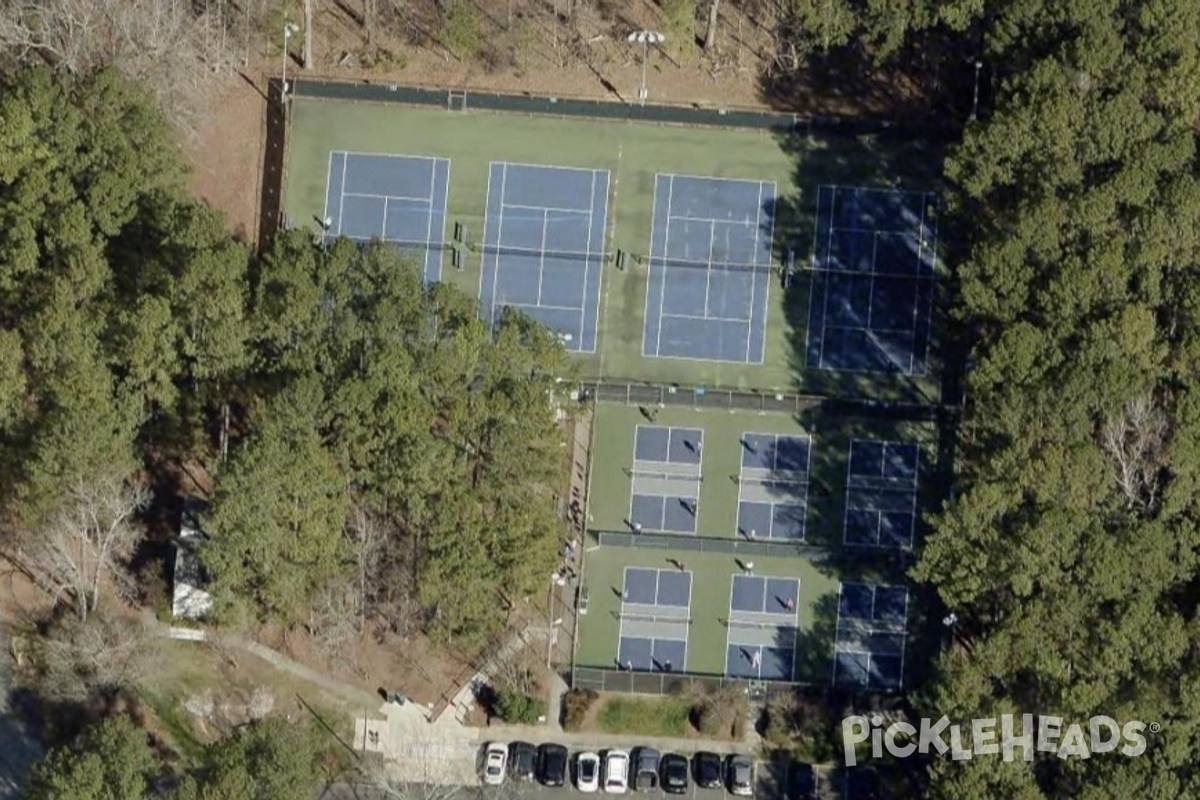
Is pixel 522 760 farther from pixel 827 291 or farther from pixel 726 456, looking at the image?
pixel 827 291

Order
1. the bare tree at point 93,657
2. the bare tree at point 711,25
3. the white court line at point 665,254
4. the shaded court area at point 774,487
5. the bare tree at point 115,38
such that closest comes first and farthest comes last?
the bare tree at point 93,657
the bare tree at point 115,38
the shaded court area at point 774,487
the bare tree at point 711,25
the white court line at point 665,254

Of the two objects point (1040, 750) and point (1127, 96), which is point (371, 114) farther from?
point (1040, 750)

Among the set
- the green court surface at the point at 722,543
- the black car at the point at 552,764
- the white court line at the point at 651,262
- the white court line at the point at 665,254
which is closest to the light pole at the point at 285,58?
the white court line at the point at 651,262

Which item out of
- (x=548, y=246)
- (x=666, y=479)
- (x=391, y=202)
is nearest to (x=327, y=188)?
(x=391, y=202)

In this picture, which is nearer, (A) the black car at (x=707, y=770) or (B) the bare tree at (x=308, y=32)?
(A) the black car at (x=707, y=770)

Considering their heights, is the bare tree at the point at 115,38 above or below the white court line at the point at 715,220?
above

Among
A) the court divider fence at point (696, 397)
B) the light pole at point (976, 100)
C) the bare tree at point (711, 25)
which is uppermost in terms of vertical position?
the bare tree at point (711, 25)

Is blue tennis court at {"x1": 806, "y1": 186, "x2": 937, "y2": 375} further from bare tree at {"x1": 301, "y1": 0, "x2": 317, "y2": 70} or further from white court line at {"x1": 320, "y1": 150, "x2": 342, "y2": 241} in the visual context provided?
bare tree at {"x1": 301, "y1": 0, "x2": 317, "y2": 70}

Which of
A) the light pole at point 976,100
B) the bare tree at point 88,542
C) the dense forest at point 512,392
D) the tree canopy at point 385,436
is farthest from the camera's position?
the light pole at point 976,100

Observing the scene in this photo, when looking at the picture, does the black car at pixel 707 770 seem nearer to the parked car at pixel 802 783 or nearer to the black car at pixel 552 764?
the parked car at pixel 802 783
